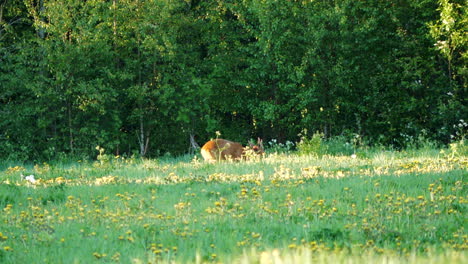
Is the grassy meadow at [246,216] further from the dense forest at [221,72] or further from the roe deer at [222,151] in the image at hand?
the dense forest at [221,72]

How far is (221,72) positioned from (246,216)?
11.6m

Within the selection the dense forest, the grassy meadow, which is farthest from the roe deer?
the dense forest

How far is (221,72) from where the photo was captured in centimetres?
1858

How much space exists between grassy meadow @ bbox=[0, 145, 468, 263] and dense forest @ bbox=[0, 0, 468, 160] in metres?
5.77

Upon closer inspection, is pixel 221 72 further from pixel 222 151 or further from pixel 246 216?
pixel 246 216

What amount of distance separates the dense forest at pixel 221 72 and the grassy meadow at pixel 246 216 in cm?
577

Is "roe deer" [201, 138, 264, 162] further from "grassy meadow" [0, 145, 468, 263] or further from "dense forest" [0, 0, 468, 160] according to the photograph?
"dense forest" [0, 0, 468, 160]

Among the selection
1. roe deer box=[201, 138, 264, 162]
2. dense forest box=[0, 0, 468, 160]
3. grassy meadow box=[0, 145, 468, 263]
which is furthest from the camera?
dense forest box=[0, 0, 468, 160]

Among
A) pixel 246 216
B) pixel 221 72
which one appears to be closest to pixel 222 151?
pixel 221 72

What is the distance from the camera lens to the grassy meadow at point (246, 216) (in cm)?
572

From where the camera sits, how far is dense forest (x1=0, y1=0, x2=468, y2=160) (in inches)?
656

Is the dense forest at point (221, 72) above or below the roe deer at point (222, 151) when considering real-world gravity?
above

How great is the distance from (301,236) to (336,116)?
41.7 feet

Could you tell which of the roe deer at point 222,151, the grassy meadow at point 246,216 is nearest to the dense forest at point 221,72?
the roe deer at point 222,151
